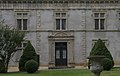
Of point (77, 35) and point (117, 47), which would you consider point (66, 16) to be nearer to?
point (77, 35)

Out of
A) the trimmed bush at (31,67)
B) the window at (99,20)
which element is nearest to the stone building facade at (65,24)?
the window at (99,20)

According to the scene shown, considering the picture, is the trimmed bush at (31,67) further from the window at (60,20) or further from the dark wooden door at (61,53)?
the window at (60,20)

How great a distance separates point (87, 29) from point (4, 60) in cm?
1182

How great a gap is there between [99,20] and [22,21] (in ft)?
28.0

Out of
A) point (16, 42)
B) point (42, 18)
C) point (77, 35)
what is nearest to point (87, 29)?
point (77, 35)

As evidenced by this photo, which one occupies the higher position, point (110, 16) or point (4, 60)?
point (110, 16)

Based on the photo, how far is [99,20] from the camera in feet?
151

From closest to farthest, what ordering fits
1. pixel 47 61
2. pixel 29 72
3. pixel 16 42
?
1. pixel 29 72
2. pixel 16 42
3. pixel 47 61

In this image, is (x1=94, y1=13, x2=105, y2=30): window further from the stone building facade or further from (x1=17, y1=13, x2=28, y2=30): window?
(x1=17, y1=13, x2=28, y2=30): window

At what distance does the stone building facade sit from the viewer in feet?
150

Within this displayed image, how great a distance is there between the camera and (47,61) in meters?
45.5

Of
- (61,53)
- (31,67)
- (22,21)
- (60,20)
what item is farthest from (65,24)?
(31,67)

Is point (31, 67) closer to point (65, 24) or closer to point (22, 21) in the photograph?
point (22, 21)

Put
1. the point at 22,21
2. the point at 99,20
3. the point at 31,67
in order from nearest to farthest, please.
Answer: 1. the point at 31,67
2. the point at 22,21
3. the point at 99,20
